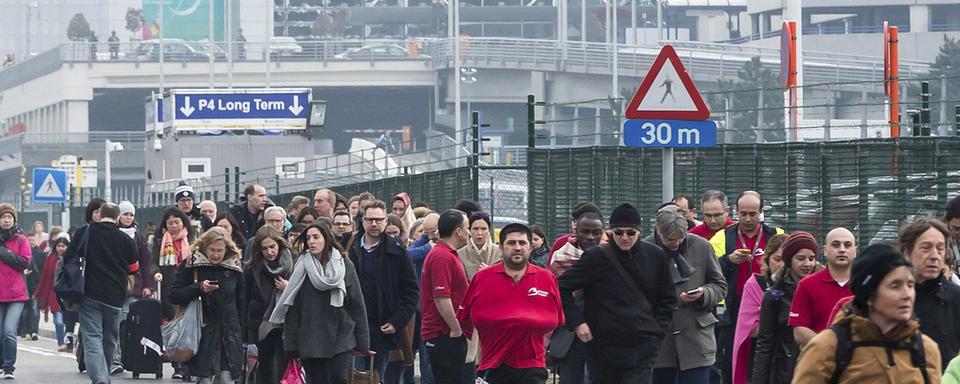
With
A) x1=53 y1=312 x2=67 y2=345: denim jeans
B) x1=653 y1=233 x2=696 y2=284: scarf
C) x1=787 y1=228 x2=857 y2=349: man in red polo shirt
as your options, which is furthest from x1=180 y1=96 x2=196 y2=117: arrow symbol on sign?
x1=787 y1=228 x2=857 y2=349: man in red polo shirt

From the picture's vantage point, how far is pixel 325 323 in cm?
1364

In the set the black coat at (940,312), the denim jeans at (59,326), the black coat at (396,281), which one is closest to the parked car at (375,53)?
the denim jeans at (59,326)

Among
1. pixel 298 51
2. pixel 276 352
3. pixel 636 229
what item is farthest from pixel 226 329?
pixel 298 51

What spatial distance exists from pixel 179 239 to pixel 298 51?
101 metres

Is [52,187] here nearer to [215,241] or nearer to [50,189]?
[50,189]

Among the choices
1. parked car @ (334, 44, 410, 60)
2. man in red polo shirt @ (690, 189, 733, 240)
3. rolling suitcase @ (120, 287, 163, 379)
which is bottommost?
rolling suitcase @ (120, 287, 163, 379)

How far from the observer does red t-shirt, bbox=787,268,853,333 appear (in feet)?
32.1

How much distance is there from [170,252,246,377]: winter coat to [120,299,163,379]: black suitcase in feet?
10.8

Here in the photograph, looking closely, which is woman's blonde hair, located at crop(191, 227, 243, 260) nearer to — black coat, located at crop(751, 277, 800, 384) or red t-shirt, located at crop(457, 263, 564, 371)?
red t-shirt, located at crop(457, 263, 564, 371)

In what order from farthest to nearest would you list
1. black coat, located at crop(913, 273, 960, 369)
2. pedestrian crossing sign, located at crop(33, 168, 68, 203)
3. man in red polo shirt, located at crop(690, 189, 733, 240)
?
pedestrian crossing sign, located at crop(33, 168, 68, 203) → man in red polo shirt, located at crop(690, 189, 733, 240) → black coat, located at crop(913, 273, 960, 369)

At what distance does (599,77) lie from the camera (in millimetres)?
106625

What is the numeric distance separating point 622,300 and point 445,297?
197 centimetres

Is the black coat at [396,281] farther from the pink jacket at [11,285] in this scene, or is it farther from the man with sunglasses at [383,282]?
the pink jacket at [11,285]

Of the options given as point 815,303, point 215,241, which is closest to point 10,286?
point 215,241
